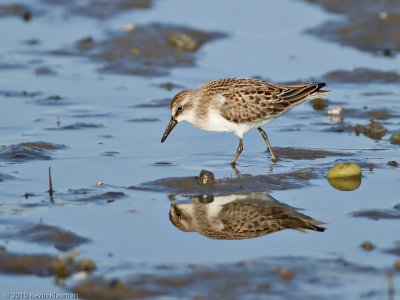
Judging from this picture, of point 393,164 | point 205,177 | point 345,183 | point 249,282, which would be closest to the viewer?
point 249,282

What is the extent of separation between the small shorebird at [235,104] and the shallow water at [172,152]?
21.7 inches

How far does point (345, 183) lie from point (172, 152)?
2713 millimetres

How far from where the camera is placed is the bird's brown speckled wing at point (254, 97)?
13211 mm

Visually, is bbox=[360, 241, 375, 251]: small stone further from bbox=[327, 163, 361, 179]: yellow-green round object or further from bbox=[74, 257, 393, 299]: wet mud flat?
bbox=[327, 163, 361, 179]: yellow-green round object

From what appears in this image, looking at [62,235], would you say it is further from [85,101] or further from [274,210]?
Result: [85,101]

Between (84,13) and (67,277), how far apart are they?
13.5 m

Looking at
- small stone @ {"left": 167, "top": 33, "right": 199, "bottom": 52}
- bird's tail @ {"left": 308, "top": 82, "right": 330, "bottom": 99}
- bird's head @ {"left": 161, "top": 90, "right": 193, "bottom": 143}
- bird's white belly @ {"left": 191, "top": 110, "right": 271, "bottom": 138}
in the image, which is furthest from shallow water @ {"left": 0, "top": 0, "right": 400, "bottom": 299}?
bird's tail @ {"left": 308, "top": 82, "right": 330, "bottom": 99}

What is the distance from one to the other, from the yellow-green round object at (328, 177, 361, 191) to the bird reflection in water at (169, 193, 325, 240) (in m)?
0.97

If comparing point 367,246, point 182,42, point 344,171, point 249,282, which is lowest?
point 249,282

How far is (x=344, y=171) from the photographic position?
12422 millimetres

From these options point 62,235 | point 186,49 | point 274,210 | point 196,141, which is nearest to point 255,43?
point 186,49

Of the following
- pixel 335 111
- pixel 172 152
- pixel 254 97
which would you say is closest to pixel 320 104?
pixel 335 111

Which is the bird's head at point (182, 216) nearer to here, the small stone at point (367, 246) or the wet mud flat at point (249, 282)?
the wet mud flat at point (249, 282)

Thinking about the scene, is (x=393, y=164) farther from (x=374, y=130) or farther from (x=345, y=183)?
(x=374, y=130)
